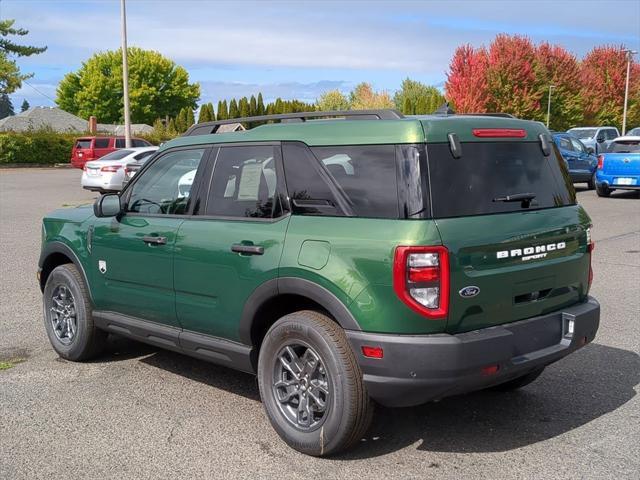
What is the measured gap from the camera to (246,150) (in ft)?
15.0

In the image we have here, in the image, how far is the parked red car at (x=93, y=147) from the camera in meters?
35.1

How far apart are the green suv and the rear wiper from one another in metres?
0.02

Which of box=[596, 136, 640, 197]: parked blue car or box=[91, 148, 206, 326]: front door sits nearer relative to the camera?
box=[91, 148, 206, 326]: front door

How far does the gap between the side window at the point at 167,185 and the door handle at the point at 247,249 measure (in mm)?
678

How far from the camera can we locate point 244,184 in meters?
4.53

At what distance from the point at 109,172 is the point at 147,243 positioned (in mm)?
17899

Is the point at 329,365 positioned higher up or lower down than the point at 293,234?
lower down

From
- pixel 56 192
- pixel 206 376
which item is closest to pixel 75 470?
pixel 206 376

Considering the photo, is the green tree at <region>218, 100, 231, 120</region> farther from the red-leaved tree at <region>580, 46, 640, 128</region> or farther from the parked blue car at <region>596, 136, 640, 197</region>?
the parked blue car at <region>596, 136, 640, 197</region>

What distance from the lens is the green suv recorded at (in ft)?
11.8

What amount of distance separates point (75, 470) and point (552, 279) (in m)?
2.81

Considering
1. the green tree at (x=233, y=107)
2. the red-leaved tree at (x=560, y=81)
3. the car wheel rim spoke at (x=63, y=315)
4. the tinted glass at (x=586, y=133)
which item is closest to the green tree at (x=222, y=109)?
the green tree at (x=233, y=107)

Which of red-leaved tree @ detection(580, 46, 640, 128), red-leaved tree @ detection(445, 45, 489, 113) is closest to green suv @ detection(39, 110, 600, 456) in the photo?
red-leaved tree @ detection(445, 45, 489, 113)

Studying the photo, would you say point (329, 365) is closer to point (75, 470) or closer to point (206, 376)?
point (75, 470)
